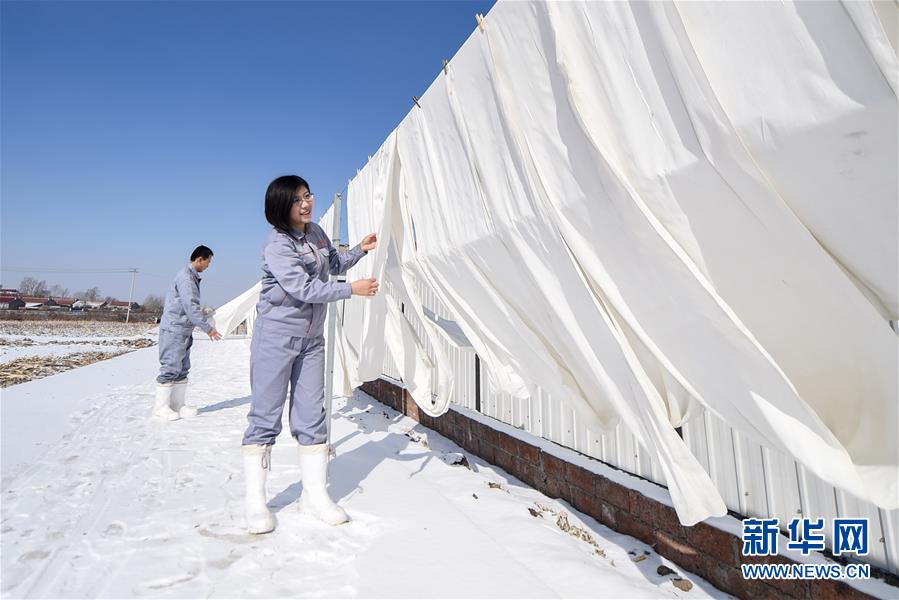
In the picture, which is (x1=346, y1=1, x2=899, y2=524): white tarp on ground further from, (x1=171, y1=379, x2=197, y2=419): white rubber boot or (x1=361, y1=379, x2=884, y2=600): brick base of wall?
(x1=171, y1=379, x2=197, y2=419): white rubber boot

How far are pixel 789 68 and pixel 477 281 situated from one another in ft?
4.03

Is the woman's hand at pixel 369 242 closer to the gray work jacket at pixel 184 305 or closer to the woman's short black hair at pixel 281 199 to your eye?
the woman's short black hair at pixel 281 199

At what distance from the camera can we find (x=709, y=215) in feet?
3.32

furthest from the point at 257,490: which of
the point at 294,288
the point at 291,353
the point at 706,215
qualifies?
the point at 706,215

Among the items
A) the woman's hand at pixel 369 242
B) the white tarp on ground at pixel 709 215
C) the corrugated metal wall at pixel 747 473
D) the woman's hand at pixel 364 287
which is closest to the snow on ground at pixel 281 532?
the corrugated metal wall at pixel 747 473

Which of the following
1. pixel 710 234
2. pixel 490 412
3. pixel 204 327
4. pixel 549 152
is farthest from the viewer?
pixel 204 327

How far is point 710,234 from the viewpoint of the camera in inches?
40.5

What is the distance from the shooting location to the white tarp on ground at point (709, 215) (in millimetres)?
821

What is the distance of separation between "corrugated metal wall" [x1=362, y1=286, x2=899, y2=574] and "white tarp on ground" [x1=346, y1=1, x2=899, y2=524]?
439 millimetres

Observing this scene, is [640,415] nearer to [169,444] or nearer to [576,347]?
[576,347]

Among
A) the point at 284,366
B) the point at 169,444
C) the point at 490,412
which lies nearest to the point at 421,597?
the point at 284,366

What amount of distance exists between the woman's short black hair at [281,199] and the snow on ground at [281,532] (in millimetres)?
1411

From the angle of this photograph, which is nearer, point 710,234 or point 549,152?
point 710,234

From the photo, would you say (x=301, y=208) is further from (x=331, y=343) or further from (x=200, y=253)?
(x=200, y=253)
